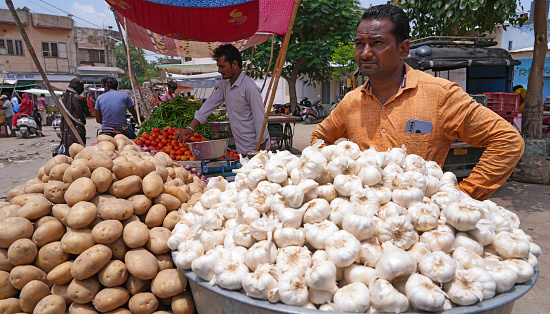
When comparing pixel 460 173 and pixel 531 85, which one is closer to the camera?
pixel 460 173

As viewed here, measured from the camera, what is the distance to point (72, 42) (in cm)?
3375

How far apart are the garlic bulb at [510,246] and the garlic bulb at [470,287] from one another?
0.79ft

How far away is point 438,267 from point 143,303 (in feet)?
4.74

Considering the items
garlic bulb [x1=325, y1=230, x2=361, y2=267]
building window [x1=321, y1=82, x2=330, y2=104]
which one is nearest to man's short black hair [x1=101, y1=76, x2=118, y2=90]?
garlic bulb [x1=325, y1=230, x2=361, y2=267]

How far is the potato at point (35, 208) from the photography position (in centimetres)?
198

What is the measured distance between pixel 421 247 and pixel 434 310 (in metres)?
0.27

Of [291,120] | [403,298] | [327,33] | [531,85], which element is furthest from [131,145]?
[327,33]

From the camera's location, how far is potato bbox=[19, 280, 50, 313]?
1796mm

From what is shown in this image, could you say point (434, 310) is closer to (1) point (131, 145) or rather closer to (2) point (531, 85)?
(1) point (131, 145)

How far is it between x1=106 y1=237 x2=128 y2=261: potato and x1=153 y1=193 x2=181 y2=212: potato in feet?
1.15

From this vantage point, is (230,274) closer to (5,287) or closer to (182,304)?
(182,304)

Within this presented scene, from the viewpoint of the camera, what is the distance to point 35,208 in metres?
2.00

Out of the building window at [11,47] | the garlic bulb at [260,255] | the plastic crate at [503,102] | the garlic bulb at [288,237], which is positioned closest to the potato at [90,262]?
the garlic bulb at [260,255]

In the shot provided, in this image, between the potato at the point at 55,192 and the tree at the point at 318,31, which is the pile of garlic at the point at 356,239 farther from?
the tree at the point at 318,31
